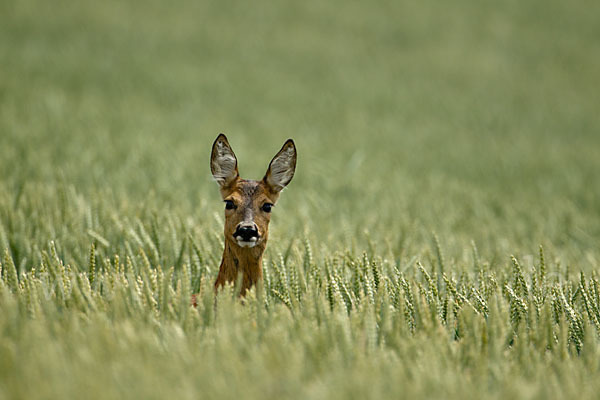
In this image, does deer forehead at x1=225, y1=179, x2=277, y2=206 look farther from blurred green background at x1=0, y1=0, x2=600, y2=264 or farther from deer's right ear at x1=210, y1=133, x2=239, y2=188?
blurred green background at x1=0, y1=0, x2=600, y2=264

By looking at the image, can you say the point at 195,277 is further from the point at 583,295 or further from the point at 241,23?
the point at 241,23

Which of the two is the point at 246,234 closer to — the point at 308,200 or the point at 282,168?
the point at 282,168

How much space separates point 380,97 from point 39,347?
44.0ft

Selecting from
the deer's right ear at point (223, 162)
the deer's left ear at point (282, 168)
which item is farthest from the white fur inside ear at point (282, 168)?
the deer's right ear at point (223, 162)

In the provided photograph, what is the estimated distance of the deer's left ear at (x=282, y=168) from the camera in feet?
10.5

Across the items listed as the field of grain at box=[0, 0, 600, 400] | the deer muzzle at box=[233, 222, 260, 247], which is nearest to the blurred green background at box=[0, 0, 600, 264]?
the field of grain at box=[0, 0, 600, 400]

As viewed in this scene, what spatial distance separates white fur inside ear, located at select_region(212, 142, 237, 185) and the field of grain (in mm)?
604

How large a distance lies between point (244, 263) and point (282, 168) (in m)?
0.56

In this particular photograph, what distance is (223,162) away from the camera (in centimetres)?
325

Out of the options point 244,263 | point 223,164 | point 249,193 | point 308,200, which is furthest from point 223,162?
point 308,200

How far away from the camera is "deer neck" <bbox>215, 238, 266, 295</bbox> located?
3.15 metres

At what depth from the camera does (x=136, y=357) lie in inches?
84.1

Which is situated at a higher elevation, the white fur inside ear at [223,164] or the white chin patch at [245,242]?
the white fur inside ear at [223,164]

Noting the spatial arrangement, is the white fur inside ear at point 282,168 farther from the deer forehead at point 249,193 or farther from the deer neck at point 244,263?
the deer neck at point 244,263
